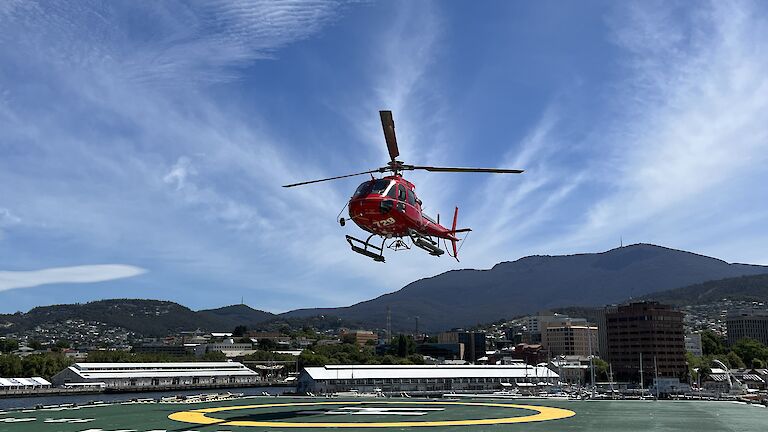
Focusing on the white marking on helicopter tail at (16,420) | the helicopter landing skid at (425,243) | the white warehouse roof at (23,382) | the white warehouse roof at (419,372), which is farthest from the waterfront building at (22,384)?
the helicopter landing skid at (425,243)

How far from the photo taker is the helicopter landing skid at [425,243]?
53816 mm

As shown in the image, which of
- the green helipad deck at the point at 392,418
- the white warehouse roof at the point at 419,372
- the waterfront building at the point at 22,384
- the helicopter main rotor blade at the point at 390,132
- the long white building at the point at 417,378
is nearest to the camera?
the helicopter main rotor blade at the point at 390,132

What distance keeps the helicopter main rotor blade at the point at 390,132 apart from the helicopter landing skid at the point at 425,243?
633cm

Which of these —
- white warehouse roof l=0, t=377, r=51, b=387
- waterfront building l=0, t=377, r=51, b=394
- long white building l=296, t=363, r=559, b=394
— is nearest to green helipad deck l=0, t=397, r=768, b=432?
long white building l=296, t=363, r=559, b=394

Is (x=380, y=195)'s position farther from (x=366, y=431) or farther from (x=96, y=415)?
(x=96, y=415)

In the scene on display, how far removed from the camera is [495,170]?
46.3 meters

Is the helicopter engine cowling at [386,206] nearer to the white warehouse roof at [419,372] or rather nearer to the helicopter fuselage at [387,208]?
the helicopter fuselage at [387,208]

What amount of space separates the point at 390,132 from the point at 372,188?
17.3ft

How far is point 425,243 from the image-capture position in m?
55.1

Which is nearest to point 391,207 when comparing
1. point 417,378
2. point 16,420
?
point 16,420

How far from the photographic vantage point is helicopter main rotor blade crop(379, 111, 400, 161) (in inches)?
1692

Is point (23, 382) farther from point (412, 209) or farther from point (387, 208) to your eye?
point (387, 208)

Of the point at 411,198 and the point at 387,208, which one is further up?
the point at 411,198

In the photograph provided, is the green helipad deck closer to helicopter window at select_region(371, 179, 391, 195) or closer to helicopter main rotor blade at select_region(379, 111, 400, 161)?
helicopter window at select_region(371, 179, 391, 195)
